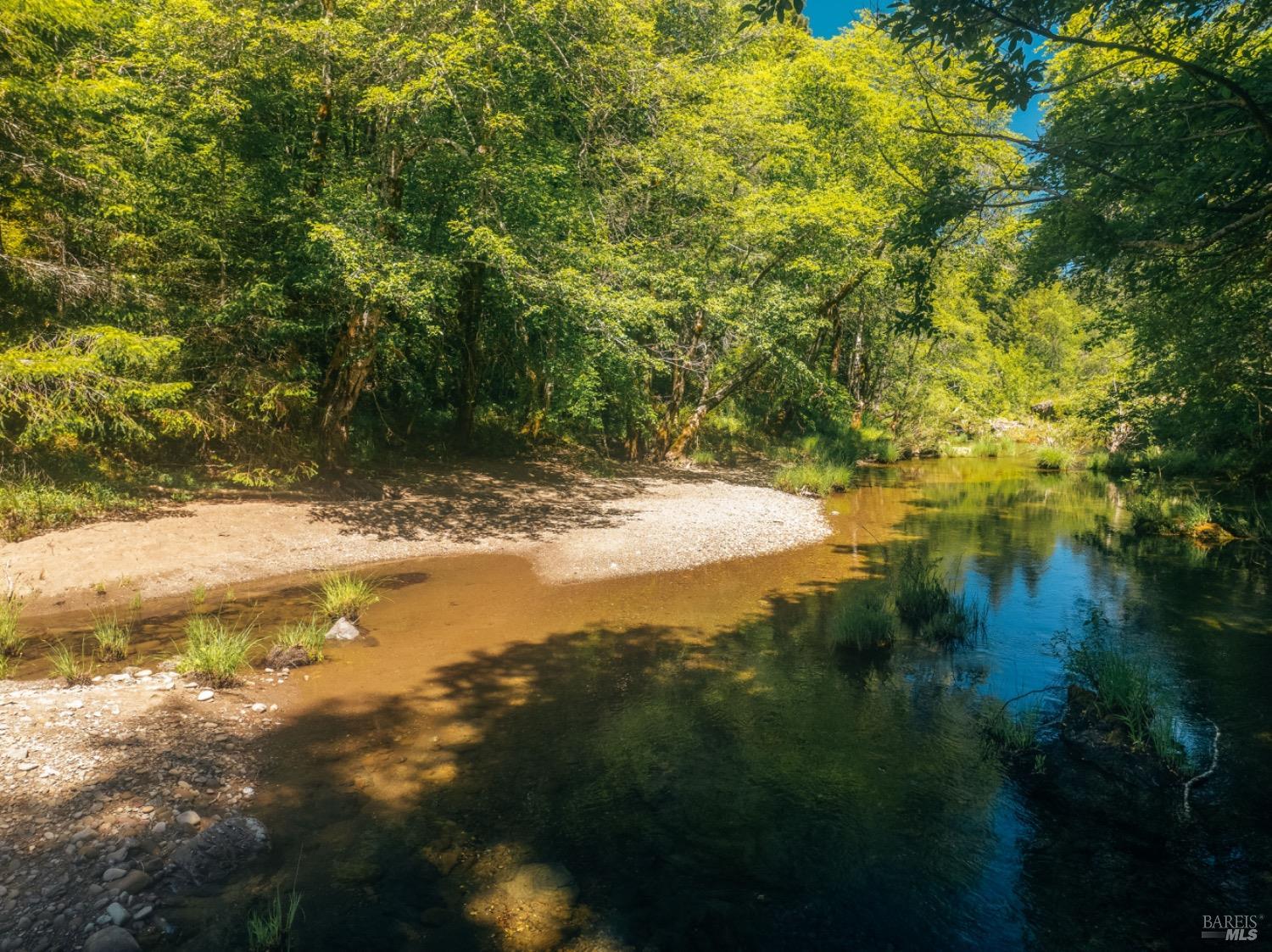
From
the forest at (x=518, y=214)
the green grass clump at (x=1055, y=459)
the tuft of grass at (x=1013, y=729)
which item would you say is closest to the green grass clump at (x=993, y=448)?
the green grass clump at (x=1055, y=459)

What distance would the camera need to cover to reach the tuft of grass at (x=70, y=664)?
6.63m

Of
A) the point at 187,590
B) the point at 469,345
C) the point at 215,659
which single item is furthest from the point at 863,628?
the point at 469,345

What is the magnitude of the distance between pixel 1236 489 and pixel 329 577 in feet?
68.1

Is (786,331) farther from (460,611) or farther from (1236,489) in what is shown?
(460,611)

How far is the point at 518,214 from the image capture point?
1369cm

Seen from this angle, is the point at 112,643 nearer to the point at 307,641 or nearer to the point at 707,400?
the point at 307,641

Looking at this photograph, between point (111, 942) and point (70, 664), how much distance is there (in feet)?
14.1

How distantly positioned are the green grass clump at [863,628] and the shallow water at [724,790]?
9.8 inches

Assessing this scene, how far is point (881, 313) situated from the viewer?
1129 inches

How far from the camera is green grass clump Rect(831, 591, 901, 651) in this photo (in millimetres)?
8648

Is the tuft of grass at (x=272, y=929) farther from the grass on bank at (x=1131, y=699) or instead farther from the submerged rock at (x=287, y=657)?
the grass on bank at (x=1131, y=699)

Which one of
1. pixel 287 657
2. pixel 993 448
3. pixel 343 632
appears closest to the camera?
pixel 287 657

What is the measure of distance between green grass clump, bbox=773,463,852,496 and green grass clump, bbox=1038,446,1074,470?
34.1 ft

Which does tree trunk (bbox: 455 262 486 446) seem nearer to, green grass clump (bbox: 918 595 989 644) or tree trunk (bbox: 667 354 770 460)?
tree trunk (bbox: 667 354 770 460)
